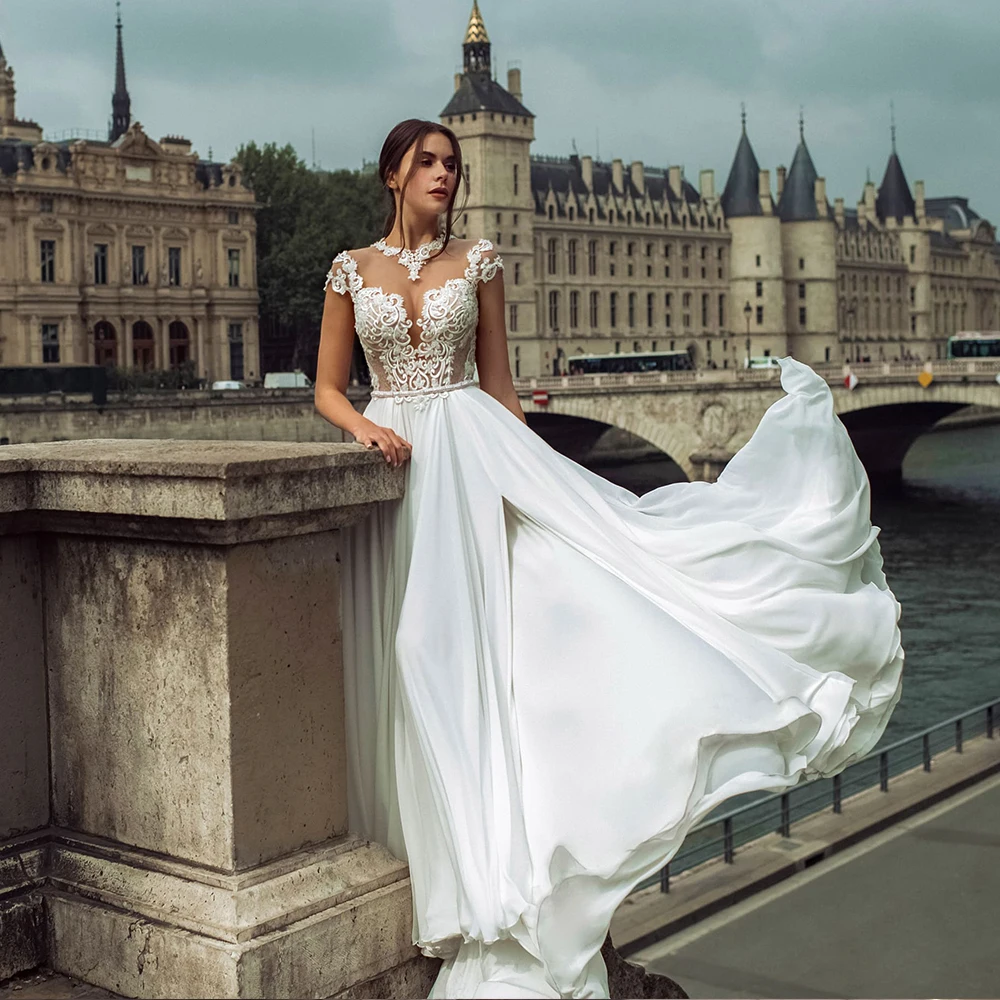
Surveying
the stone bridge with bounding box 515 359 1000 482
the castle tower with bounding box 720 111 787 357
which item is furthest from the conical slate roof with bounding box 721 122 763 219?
the stone bridge with bounding box 515 359 1000 482

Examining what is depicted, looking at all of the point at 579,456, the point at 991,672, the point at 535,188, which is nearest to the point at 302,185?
the point at 579,456

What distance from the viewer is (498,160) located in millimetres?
67000

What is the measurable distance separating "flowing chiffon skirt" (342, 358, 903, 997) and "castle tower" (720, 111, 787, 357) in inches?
3069

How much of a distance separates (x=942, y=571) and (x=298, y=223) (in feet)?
98.7

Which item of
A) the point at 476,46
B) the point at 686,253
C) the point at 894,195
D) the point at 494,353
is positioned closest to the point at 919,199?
the point at 894,195

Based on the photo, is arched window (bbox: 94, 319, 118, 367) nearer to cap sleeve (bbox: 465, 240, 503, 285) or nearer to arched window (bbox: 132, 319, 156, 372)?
arched window (bbox: 132, 319, 156, 372)

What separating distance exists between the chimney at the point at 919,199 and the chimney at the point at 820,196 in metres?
A: 16.1

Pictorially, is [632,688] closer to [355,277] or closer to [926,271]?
[355,277]

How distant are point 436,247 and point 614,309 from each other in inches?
2819

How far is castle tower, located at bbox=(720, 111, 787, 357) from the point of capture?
7981 cm

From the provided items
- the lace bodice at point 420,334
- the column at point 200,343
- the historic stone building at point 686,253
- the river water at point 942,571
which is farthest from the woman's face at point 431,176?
the historic stone building at point 686,253

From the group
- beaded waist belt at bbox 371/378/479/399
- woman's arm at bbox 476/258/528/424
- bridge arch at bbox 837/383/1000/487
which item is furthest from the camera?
bridge arch at bbox 837/383/1000/487

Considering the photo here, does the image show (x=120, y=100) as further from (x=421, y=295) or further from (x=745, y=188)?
(x=421, y=295)

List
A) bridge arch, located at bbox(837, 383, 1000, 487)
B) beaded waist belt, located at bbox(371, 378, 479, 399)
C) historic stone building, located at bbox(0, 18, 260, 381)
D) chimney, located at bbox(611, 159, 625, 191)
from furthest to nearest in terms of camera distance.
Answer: chimney, located at bbox(611, 159, 625, 191) < historic stone building, located at bbox(0, 18, 260, 381) < bridge arch, located at bbox(837, 383, 1000, 487) < beaded waist belt, located at bbox(371, 378, 479, 399)
